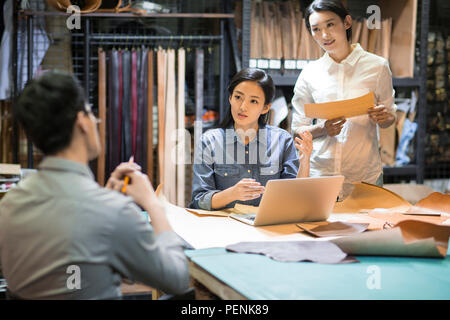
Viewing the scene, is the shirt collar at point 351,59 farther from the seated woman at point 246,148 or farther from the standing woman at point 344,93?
the seated woman at point 246,148

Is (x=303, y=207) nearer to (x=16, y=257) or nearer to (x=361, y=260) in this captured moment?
(x=361, y=260)

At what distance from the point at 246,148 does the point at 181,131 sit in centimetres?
131

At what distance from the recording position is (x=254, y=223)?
77.5 inches

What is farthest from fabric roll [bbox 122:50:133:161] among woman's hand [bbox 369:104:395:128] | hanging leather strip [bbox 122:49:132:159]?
woman's hand [bbox 369:104:395:128]

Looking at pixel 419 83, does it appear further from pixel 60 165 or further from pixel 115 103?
pixel 60 165

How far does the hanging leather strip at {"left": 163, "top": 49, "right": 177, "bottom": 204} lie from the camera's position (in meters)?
3.76

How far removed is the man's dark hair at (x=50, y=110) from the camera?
1129 millimetres

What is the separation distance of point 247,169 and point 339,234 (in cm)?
83

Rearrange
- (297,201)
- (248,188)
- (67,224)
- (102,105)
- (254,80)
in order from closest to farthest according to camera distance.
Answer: (67,224), (297,201), (248,188), (254,80), (102,105)

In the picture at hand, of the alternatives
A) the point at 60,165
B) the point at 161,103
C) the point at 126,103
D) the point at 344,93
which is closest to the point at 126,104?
the point at 126,103

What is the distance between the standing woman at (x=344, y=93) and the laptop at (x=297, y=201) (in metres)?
0.81

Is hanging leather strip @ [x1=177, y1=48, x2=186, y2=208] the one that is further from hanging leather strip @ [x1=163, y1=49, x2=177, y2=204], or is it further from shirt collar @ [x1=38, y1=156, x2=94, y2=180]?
shirt collar @ [x1=38, y1=156, x2=94, y2=180]

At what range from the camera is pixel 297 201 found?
6.37ft
